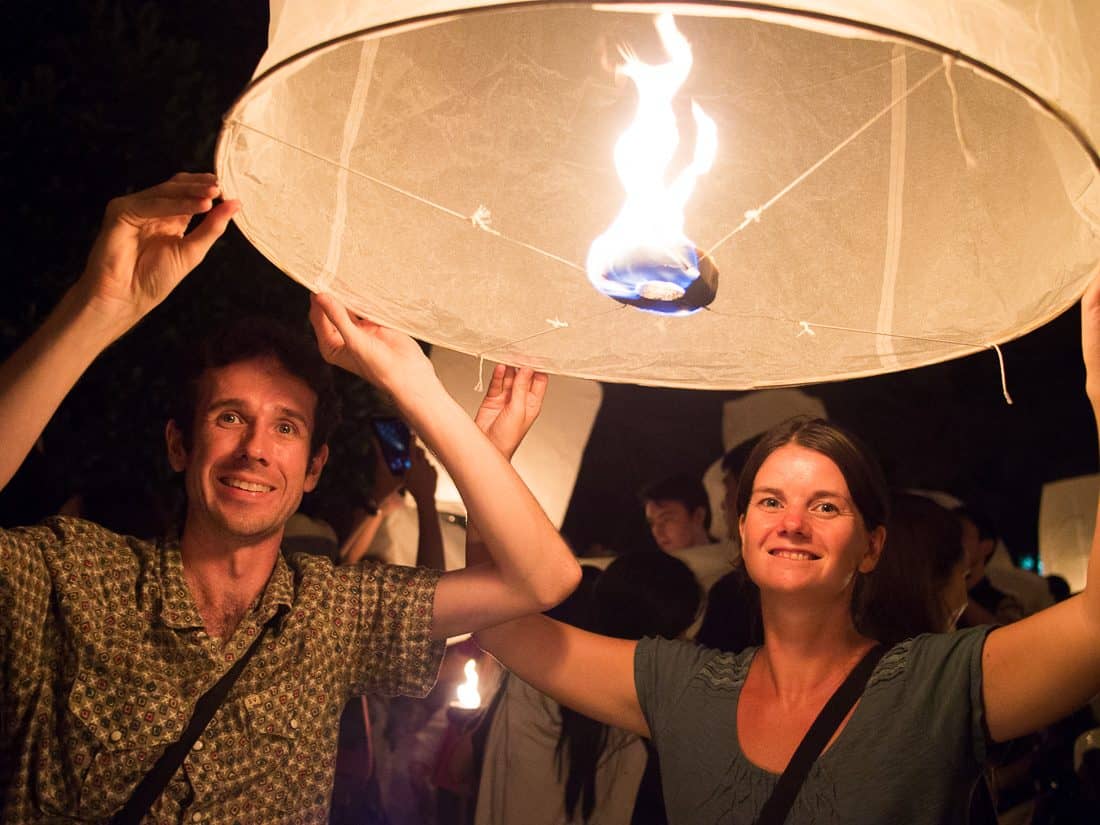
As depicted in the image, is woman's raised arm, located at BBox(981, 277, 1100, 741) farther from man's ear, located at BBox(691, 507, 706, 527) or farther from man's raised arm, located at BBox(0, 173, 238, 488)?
man's ear, located at BBox(691, 507, 706, 527)

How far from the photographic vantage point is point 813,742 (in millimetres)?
2004

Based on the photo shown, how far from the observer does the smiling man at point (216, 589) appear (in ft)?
6.26

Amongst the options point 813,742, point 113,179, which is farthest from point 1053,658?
point 113,179

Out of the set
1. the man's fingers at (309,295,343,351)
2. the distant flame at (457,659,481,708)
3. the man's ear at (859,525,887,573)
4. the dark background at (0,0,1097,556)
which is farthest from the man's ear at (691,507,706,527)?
the man's fingers at (309,295,343,351)

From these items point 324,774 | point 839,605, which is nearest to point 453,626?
point 324,774

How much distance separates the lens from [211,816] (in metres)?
1.92

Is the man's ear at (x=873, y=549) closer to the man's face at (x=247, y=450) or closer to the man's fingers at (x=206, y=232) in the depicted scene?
the man's face at (x=247, y=450)

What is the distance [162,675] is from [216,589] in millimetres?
238

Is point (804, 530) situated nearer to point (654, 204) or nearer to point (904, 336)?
point (904, 336)

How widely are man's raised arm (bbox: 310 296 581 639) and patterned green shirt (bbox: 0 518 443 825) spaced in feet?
0.46

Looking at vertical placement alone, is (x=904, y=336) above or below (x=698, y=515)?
below

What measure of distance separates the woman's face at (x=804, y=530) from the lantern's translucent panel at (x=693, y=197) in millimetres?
226

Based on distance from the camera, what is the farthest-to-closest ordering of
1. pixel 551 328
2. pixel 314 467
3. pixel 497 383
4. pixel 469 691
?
pixel 469 691
pixel 497 383
pixel 314 467
pixel 551 328

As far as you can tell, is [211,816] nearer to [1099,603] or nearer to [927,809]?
[927,809]
